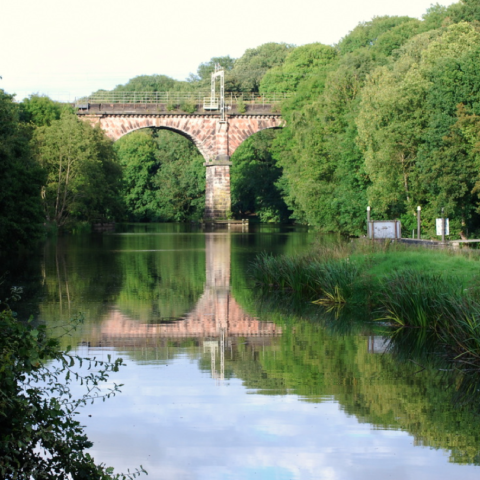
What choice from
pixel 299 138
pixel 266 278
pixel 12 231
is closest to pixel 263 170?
pixel 299 138

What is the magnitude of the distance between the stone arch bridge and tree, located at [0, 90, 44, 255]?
33.7 metres

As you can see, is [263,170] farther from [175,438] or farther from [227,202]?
[175,438]

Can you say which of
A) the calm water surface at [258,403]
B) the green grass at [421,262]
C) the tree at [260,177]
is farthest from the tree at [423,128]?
the tree at [260,177]

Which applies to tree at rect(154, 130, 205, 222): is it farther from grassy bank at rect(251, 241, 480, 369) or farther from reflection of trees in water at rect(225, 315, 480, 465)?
reflection of trees in water at rect(225, 315, 480, 465)

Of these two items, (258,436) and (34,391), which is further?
(258,436)

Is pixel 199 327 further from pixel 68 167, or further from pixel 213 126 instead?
pixel 213 126

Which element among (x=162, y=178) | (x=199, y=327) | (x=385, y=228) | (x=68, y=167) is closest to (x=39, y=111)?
(x=68, y=167)

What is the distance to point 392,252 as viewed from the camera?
64.8 ft

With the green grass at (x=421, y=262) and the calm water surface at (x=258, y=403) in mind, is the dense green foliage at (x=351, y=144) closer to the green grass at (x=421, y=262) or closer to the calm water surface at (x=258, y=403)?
the green grass at (x=421, y=262)

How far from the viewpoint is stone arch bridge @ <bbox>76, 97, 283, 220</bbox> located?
213 feet

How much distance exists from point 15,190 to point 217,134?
128 feet

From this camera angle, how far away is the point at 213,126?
66.9 meters

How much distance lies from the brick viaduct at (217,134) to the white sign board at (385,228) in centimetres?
4103

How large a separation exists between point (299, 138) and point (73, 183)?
44.9 feet
